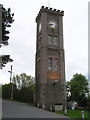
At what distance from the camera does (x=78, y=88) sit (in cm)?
4900

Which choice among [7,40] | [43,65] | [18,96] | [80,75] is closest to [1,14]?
[7,40]

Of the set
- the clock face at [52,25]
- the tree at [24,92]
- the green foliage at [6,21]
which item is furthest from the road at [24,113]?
the tree at [24,92]

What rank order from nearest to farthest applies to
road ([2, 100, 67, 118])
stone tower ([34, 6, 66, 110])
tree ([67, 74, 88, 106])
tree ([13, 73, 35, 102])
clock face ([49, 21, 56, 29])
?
road ([2, 100, 67, 118]) → stone tower ([34, 6, 66, 110]) → clock face ([49, 21, 56, 29]) → tree ([67, 74, 88, 106]) → tree ([13, 73, 35, 102])

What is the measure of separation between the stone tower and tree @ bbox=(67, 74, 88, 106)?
1233cm

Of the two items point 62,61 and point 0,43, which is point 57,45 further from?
point 0,43

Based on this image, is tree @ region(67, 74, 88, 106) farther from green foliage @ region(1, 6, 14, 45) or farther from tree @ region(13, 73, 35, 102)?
green foliage @ region(1, 6, 14, 45)

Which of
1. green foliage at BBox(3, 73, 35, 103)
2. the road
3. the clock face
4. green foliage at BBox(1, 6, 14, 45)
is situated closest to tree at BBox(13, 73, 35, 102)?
green foliage at BBox(3, 73, 35, 103)

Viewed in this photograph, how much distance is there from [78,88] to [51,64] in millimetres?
15569

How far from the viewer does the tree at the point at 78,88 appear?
46.9m

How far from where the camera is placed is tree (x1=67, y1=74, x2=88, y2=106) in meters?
46.9

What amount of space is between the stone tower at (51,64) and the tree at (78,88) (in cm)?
1233

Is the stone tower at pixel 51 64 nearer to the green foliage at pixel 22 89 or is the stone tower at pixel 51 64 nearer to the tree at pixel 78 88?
the green foliage at pixel 22 89

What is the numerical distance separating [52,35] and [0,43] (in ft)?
74.9

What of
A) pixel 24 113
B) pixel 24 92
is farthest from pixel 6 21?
pixel 24 92
